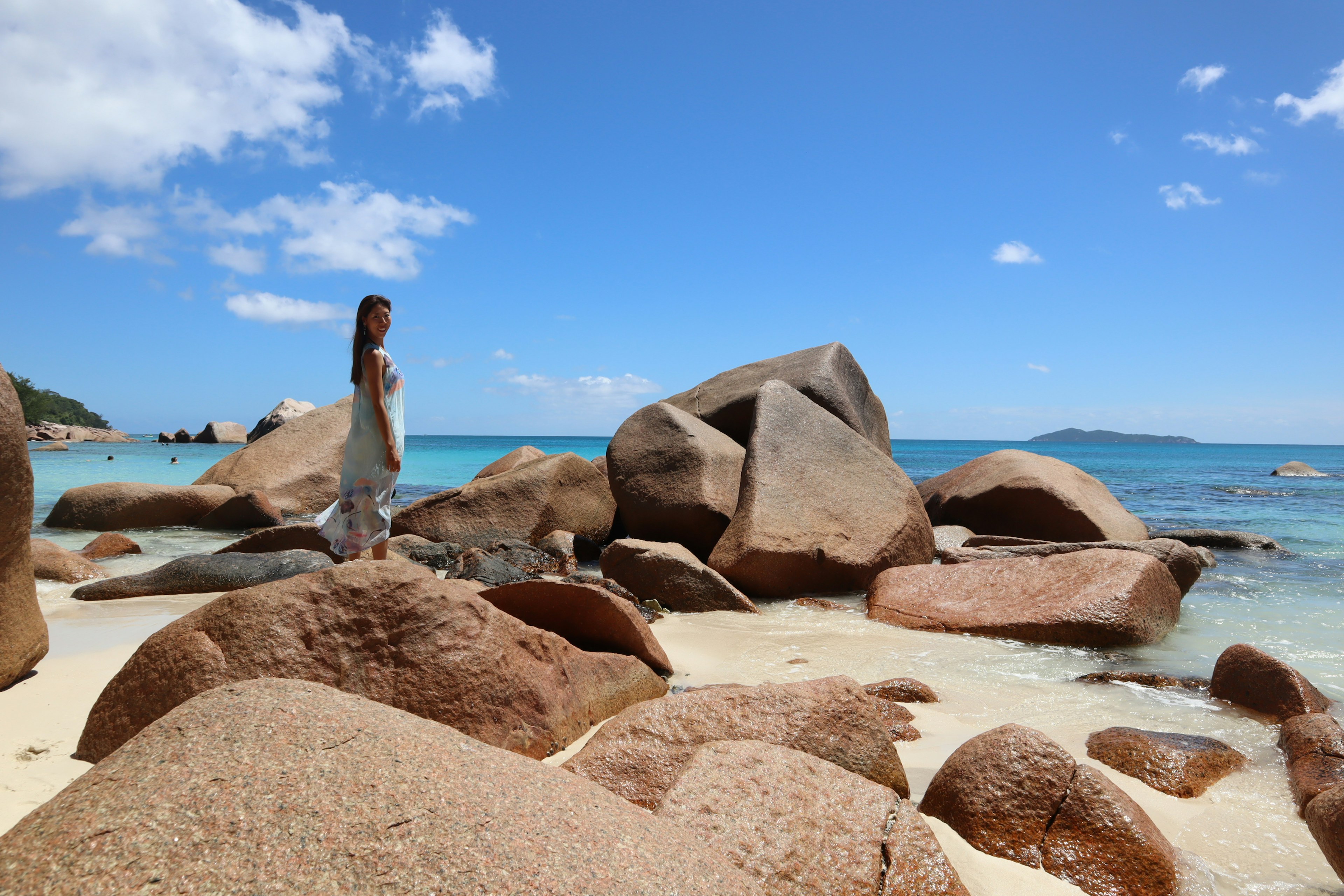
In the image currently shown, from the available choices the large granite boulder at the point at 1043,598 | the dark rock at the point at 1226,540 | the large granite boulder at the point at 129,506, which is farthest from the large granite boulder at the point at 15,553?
the dark rock at the point at 1226,540

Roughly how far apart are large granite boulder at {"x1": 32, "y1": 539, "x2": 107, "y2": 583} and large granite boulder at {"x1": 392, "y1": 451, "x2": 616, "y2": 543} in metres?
2.81

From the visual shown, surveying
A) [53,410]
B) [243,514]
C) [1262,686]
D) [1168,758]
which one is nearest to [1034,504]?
[1262,686]

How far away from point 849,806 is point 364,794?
3.81 ft

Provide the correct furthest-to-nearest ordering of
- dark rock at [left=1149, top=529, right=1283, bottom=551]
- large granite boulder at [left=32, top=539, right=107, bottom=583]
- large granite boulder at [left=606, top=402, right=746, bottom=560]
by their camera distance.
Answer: dark rock at [left=1149, top=529, right=1283, bottom=551] → large granite boulder at [left=606, top=402, right=746, bottom=560] → large granite boulder at [left=32, top=539, right=107, bottom=583]

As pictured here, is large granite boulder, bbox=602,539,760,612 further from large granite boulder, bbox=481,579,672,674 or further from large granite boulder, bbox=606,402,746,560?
large granite boulder, bbox=481,579,672,674

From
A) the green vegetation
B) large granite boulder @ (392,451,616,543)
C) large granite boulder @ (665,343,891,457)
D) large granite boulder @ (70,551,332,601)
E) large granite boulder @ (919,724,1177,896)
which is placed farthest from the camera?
the green vegetation

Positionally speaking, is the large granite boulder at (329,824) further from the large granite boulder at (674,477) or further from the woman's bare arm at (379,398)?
the large granite boulder at (674,477)

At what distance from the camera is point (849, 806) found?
6.30ft

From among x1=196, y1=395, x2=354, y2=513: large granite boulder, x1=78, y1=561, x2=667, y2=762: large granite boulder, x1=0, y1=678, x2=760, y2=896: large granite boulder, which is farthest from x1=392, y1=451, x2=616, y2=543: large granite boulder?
x1=0, y1=678, x2=760, y2=896: large granite boulder

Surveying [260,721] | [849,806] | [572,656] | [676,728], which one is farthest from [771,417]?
[260,721]

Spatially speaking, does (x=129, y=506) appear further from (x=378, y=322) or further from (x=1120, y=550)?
(x=1120, y=550)

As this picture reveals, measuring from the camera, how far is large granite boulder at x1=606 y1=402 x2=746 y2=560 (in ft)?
22.9

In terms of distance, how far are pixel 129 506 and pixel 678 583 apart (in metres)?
7.36

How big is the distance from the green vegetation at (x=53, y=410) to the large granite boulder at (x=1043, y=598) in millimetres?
A: 40041
